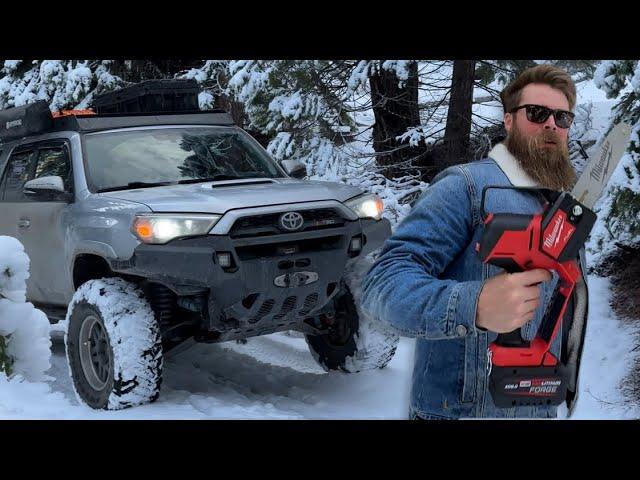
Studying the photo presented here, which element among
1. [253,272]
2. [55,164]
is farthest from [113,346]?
[55,164]

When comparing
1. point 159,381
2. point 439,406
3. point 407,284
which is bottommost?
point 159,381

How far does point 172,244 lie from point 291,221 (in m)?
0.76

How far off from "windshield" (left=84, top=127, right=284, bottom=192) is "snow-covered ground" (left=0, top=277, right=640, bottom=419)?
133cm

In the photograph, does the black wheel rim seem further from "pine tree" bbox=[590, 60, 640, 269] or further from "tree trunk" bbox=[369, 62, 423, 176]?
"tree trunk" bbox=[369, 62, 423, 176]

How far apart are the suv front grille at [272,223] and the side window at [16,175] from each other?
2571 millimetres

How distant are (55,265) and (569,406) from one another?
15.2 ft

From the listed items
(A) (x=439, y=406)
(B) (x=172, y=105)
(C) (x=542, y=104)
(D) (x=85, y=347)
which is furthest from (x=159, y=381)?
(C) (x=542, y=104)

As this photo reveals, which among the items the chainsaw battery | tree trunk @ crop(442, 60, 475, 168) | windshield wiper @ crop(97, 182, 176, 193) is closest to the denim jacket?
the chainsaw battery

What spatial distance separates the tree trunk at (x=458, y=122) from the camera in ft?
31.0

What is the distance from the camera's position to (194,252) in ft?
15.8

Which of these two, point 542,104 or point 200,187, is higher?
point 542,104

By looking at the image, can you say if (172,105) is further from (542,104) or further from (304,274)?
(542,104)
